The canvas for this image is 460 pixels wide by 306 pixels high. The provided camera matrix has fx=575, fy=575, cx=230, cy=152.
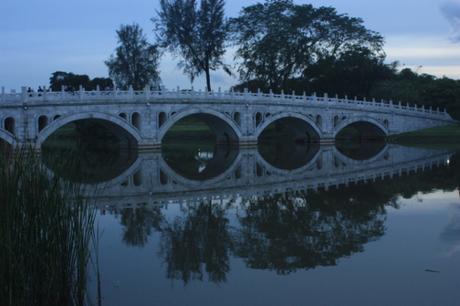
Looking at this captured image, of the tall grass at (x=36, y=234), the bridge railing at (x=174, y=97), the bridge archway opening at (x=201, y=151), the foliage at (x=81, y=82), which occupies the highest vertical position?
the foliage at (x=81, y=82)

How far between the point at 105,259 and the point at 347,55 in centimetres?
4583

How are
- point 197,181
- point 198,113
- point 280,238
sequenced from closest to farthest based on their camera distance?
1. point 280,238
2. point 197,181
3. point 198,113

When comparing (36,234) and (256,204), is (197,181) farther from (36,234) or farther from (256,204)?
(36,234)

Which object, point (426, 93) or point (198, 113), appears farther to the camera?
point (426, 93)

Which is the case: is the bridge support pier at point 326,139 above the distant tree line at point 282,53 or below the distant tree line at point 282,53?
below

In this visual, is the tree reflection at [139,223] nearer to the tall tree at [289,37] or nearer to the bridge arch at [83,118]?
the bridge arch at [83,118]

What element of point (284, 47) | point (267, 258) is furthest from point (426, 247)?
point (284, 47)

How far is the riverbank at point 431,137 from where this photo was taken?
142 ft

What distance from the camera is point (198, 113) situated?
3997cm

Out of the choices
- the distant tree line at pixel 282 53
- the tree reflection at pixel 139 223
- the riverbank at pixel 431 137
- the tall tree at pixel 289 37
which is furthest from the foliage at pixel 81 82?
the tree reflection at pixel 139 223

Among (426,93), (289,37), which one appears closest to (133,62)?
(289,37)

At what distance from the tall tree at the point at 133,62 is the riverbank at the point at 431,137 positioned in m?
24.6

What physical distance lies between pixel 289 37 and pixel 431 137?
16.2 metres

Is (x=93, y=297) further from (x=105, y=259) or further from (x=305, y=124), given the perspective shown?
(x=305, y=124)
